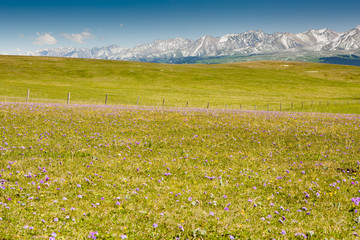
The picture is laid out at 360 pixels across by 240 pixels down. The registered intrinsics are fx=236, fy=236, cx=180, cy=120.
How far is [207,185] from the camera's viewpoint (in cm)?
917

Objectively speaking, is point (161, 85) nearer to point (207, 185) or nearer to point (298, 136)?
point (298, 136)

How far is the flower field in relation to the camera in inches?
251

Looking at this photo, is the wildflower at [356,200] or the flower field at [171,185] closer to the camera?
the flower field at [171,185]

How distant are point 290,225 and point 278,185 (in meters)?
2.89

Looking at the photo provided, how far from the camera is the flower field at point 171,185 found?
Result: 20.9 ft

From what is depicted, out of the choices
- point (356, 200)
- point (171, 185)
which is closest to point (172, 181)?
point (171, 185)

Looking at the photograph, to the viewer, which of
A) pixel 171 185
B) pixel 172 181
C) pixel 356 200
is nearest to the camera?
pixel 356 200

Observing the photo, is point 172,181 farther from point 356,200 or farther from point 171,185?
point 356,200

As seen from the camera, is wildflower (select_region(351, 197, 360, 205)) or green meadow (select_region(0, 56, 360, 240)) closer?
green meadow (select_region(0, 56, 360, 240))

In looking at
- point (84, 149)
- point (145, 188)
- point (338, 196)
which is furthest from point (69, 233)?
point (338, 196)

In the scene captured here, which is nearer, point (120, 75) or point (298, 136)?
point (298, 136)

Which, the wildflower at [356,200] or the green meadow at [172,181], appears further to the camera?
the wildflower at [356,200]

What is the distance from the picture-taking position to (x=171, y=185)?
9000 mm

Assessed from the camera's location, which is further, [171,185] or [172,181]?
[172,181]
